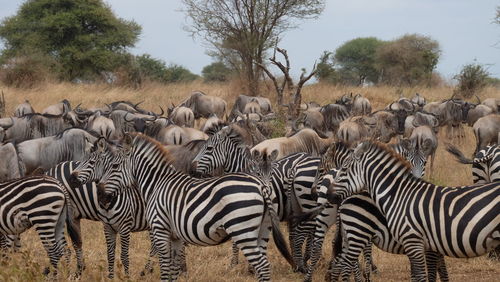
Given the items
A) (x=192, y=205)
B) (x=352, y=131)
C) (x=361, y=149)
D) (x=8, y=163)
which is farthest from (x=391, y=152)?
(x=352, y=131)

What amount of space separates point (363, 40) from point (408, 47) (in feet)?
42.3

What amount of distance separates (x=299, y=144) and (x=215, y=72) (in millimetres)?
40333

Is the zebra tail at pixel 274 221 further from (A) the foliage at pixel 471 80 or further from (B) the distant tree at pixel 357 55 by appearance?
(B) the distant tree at pixel 357 55

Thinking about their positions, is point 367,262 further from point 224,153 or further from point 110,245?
point 110,245

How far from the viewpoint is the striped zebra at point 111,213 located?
22.5 feet

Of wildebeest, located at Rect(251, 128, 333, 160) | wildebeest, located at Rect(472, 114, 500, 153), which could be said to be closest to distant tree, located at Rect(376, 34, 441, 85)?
wildebeest, located at Rect(472, 114, 500, 153)

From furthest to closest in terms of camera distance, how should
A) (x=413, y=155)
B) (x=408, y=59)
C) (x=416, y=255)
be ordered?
(x=408, y=59) → (x=413, y=155) → (x=416, y=255)

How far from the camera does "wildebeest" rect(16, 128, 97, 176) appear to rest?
1129 centimetres

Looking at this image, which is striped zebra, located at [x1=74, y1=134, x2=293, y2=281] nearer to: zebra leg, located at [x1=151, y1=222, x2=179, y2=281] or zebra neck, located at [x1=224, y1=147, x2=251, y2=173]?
zebra leg, located at [x1=151, y1=222, x2=179, y2=281]

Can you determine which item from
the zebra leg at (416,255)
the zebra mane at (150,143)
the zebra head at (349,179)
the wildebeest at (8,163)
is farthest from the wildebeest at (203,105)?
the zebra leg at (416,255)

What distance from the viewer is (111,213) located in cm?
Answer: 689

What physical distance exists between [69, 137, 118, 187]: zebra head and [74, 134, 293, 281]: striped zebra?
0.13ft

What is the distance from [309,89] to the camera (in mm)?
27406

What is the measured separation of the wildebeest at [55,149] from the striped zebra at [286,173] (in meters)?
3.94
